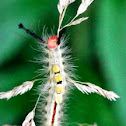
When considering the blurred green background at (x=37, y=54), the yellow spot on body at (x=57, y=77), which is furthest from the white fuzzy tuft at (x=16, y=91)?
the blurred green background at (x=37, y=54)

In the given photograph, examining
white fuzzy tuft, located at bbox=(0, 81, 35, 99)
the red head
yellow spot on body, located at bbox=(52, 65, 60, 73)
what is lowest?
white fuzzy tuft, located at bbox=(0, 81, 35, 99)

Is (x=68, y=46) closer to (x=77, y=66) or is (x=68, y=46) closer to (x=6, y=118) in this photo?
(x=77, y=66)

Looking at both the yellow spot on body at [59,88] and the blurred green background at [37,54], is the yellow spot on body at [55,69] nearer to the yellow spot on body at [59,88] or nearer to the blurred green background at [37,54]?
the yellow spot on body at [59,88]

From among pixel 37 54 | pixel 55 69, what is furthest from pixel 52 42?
pixel 37 54

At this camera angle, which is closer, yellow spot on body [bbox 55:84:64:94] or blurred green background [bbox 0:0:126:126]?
yellow spot on body [bbox 55:84:64:94]

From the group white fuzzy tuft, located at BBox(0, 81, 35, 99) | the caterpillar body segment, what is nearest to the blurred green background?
the caterpillar body segment

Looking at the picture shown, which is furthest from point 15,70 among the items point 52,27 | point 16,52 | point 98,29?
point 98,29

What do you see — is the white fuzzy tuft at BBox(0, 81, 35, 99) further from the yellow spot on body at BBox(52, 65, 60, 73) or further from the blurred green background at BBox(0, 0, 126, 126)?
the blurred green background at BBox(0, 0, 126, 126)

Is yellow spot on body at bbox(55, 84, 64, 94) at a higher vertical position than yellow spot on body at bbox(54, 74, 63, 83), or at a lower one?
lower

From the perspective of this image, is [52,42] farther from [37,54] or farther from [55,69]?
[37,54]
